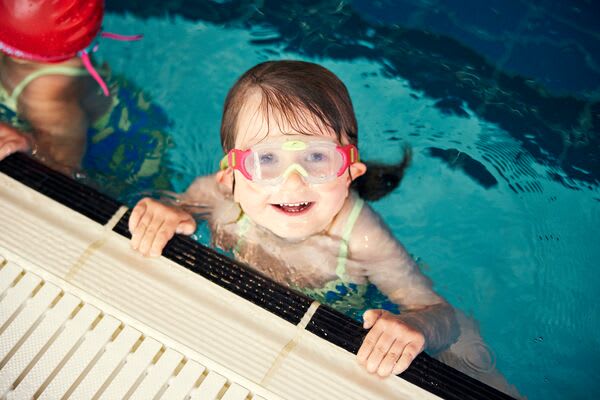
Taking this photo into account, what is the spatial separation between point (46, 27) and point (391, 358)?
6.91ft

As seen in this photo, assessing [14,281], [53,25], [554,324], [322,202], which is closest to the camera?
[14,281]

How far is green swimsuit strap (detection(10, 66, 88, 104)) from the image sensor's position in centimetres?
323

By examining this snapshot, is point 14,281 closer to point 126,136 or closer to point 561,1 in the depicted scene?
point 126,136

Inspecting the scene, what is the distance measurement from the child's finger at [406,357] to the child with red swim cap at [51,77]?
1889 millimetres

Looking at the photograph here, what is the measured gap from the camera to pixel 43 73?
3.23m

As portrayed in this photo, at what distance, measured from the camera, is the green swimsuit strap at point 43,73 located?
3229mm

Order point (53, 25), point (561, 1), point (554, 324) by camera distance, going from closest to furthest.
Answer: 1. point (53, 25)
2. point (554, 324)
3. point (561, 1)

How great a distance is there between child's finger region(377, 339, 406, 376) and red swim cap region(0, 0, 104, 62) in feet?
6.72

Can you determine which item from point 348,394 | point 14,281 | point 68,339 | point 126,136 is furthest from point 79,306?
point 126,136

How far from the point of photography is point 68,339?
209 centimetres

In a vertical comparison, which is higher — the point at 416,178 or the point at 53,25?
the point at 53,25

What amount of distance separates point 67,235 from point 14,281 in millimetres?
257

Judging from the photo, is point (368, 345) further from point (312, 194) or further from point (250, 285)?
point (312, 194)

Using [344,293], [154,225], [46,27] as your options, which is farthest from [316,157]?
[46,27]
